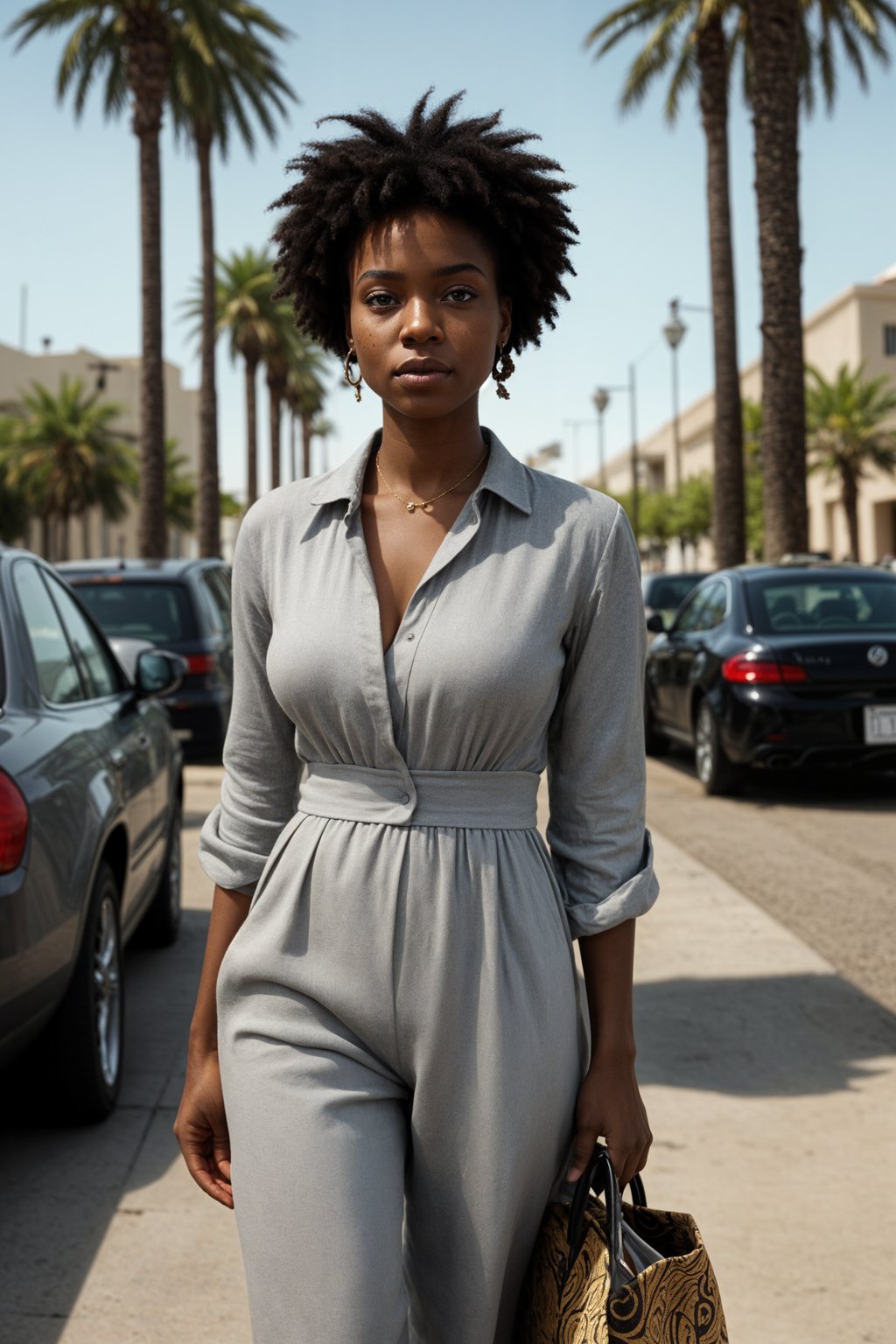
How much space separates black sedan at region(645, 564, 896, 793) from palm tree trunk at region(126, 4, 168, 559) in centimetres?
1420

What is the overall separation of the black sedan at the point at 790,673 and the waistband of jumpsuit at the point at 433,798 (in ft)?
26.9

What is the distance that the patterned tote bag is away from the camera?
1743mm

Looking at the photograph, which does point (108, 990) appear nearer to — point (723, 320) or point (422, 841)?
point (422, 841)

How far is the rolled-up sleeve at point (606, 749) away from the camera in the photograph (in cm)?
200

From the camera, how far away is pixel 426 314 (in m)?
2.06

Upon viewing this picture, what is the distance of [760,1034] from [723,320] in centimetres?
1810

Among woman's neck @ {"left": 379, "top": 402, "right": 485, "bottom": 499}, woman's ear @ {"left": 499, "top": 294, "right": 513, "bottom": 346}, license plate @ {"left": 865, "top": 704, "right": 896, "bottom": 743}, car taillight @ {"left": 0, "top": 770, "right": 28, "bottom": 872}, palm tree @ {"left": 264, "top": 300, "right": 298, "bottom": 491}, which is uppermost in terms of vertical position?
palm tree @ {"left": 264, "top": 300, "right": 298, "bottom": 491}

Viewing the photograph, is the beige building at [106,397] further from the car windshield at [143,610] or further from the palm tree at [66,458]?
the car windshield at [143,610]

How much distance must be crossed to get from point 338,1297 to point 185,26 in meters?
26.2

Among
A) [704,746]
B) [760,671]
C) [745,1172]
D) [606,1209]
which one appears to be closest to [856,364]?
[704,746]

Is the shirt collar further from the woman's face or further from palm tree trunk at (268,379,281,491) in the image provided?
palm tree trunk at (268,379,281,491)

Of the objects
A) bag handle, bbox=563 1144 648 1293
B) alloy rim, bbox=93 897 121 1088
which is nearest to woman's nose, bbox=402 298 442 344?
bag handle, bbox=563 1144 648 1293

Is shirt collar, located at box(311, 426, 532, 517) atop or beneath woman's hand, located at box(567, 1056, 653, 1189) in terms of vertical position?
atop

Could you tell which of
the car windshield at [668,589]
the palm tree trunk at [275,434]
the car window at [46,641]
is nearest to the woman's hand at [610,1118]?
the car window at [46,641]
